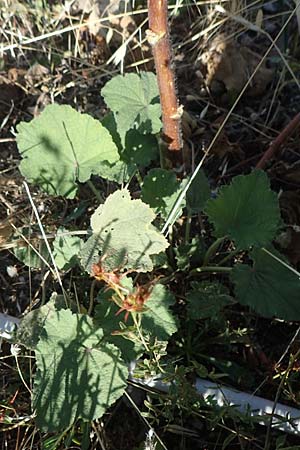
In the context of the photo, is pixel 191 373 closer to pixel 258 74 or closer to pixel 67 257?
pixel 67 257

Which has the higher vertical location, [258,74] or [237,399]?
[258,74]

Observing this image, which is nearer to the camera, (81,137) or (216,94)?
(81,137)

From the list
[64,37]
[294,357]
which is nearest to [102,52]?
[64,37]

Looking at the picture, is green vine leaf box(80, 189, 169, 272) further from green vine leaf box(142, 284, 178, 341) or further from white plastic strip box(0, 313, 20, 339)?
white plastic strip box(0, 313, 20, 339)

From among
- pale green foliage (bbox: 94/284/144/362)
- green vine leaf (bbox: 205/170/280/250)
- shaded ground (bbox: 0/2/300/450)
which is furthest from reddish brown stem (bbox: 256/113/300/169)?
pale green foliage (bbox: 94/284/144/362)

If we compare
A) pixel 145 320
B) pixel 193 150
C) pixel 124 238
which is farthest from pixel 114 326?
pixel 193 150

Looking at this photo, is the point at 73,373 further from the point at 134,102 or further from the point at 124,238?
the point at 134,102

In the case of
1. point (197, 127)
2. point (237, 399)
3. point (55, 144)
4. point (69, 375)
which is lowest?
point (237, 399)
